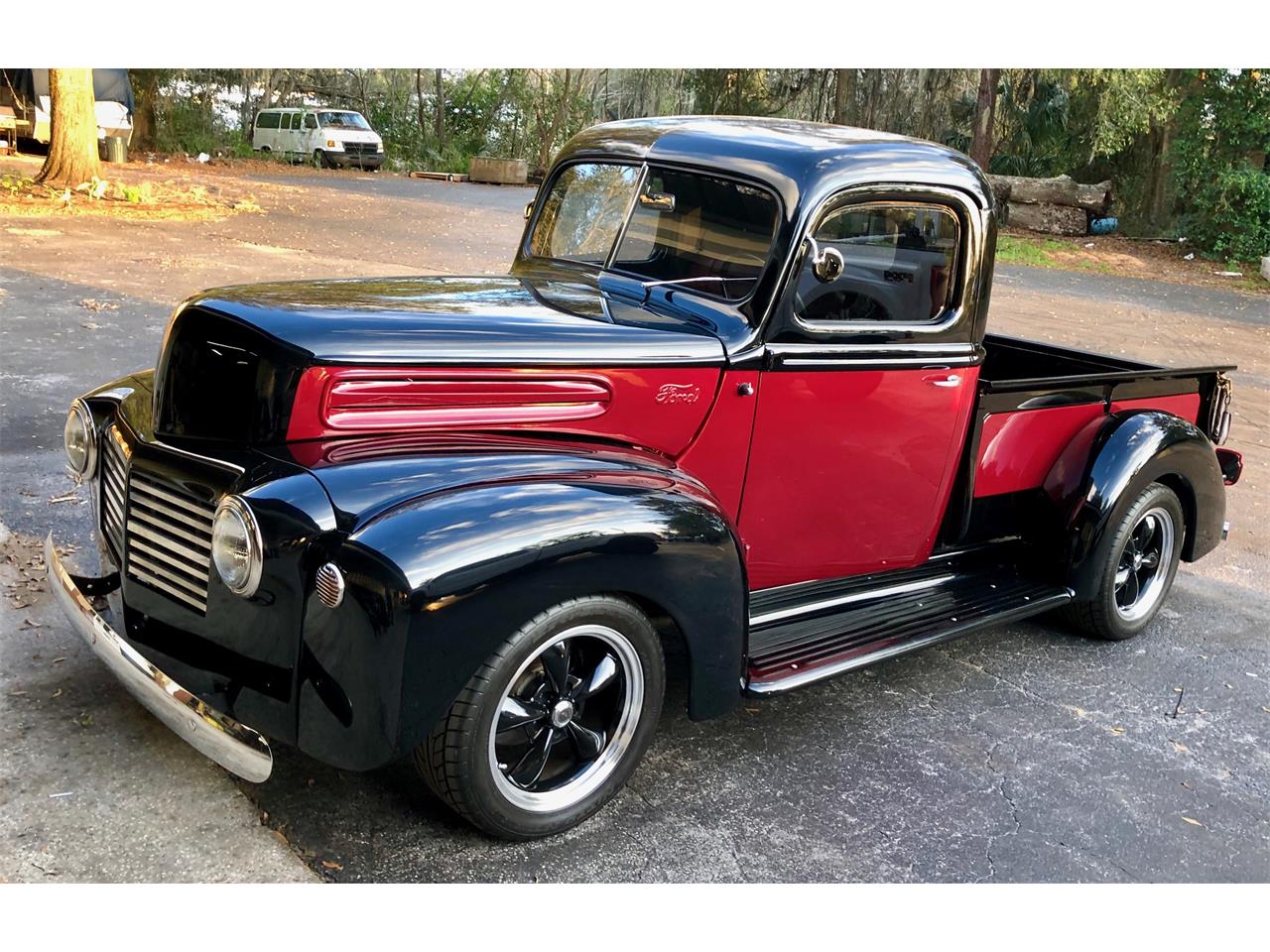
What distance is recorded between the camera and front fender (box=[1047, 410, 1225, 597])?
423 cm

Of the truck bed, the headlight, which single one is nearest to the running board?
the truck bed

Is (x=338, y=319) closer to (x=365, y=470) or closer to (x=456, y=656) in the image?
(x=365, y=470)

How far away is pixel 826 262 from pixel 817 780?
5.22ft

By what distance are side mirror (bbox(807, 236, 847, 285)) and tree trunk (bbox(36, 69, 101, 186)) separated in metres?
12.6

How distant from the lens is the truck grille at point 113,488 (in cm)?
298

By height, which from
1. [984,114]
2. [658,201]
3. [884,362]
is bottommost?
[884,362]

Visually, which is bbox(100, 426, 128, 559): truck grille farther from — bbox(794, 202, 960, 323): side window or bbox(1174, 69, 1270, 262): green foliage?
bbox(1174, 69, 1270, 262): green foliage

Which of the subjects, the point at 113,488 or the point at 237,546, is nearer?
the point at 237,546

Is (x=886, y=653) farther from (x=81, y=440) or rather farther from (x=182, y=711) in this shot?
(x=81, y=440)

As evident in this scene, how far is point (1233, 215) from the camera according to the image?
46.9 ft

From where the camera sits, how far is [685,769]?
3256mm

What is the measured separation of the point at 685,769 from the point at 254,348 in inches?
67.5

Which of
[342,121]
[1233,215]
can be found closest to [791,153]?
[1233,215]

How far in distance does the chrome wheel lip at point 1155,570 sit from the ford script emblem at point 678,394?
7.58ft
